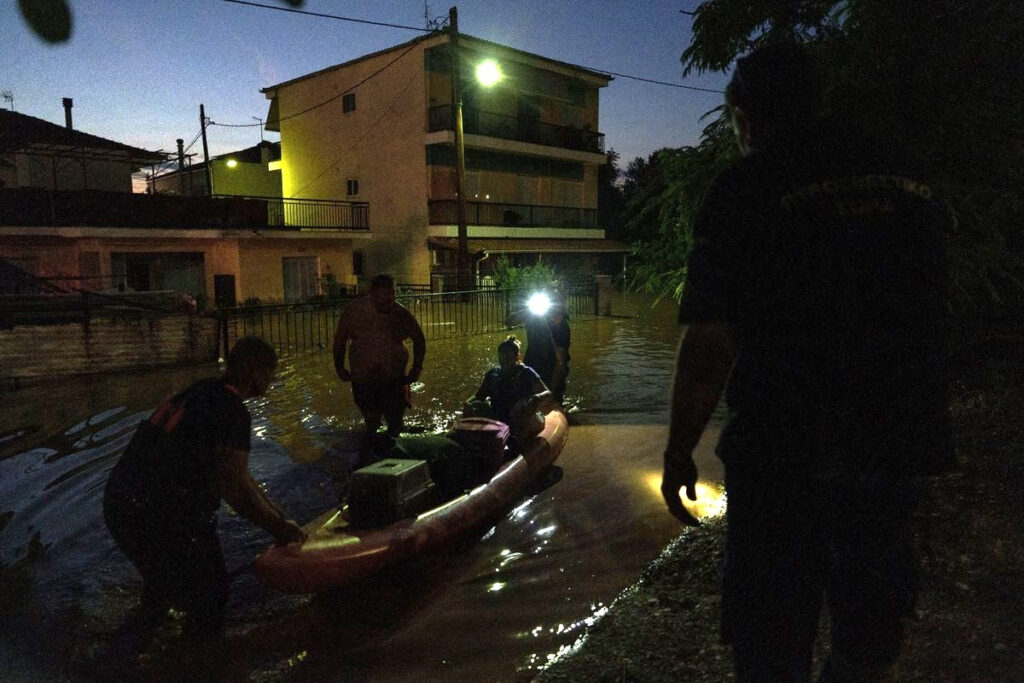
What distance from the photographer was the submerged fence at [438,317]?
15.4 metres

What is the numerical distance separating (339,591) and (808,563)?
11.1 feet

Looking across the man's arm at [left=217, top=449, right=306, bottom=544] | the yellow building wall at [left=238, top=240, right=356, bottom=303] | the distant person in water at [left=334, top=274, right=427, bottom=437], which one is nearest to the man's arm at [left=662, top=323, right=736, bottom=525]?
the man's arm at [left=217, top=449, right=306, bottom=544]

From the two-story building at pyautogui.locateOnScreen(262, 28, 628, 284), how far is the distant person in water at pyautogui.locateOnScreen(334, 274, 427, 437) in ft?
63.3

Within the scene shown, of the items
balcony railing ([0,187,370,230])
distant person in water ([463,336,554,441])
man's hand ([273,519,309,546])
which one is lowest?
man's hand ([273,519,309,546])

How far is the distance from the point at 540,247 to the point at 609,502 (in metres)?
25.5

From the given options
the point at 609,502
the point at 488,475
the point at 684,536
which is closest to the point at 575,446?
the point at 609,502

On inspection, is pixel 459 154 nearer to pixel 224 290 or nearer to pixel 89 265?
pixel 224 290

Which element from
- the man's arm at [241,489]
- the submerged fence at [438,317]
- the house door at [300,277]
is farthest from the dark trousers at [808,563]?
the house door at [300,277]

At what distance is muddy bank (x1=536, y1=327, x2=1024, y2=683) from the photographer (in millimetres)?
2828

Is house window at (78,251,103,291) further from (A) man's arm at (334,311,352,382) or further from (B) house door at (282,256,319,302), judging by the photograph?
(A) man's arm at (334,311,352,382)

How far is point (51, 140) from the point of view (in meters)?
20.7

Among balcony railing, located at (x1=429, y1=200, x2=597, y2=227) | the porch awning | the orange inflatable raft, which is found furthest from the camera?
balcony railing, located at (x1=429, y1=200, x2=597, y2=227)

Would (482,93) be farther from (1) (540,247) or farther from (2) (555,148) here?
(1) (540,247)

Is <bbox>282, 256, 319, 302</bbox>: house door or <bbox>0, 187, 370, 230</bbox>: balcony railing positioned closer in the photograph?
<bbox>0, 187, 370, 230</bbox>: balcony railing
